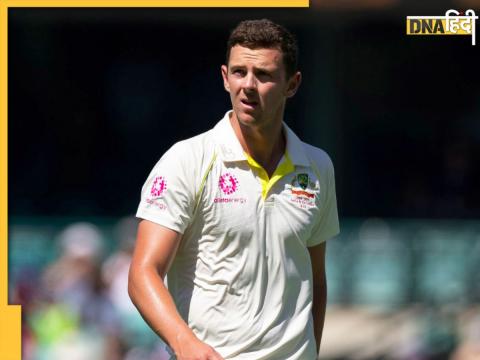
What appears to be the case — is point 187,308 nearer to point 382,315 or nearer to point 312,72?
point 382,315

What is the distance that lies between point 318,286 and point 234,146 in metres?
0.65

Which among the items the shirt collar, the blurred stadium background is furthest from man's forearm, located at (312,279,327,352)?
the blurred stadium background

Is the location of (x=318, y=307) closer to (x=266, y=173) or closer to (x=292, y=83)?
(x=266, y=173)

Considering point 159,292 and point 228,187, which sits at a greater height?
point 228,187

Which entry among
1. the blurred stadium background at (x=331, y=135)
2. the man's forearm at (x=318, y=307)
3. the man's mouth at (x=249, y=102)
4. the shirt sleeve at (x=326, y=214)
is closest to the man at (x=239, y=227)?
the man's mouth at (x=249, y=102)

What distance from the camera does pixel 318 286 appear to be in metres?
3.87

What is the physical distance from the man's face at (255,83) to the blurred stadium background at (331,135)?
522 cm

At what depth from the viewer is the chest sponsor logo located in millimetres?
3422

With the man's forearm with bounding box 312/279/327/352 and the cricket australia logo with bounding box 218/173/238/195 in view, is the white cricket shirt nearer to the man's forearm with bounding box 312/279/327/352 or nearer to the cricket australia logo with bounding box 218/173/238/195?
the cricket australia logo with bounding box 218/173/238/195

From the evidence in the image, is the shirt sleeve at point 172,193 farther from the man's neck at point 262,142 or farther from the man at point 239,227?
the man's neck at point 262,142

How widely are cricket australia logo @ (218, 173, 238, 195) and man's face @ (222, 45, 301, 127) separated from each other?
0.17 meters

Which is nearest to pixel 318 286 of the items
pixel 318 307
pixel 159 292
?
pixel 318 307

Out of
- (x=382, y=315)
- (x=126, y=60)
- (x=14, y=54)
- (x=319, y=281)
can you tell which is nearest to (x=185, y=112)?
(x=126, y=60)

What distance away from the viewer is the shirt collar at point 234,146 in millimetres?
3498
